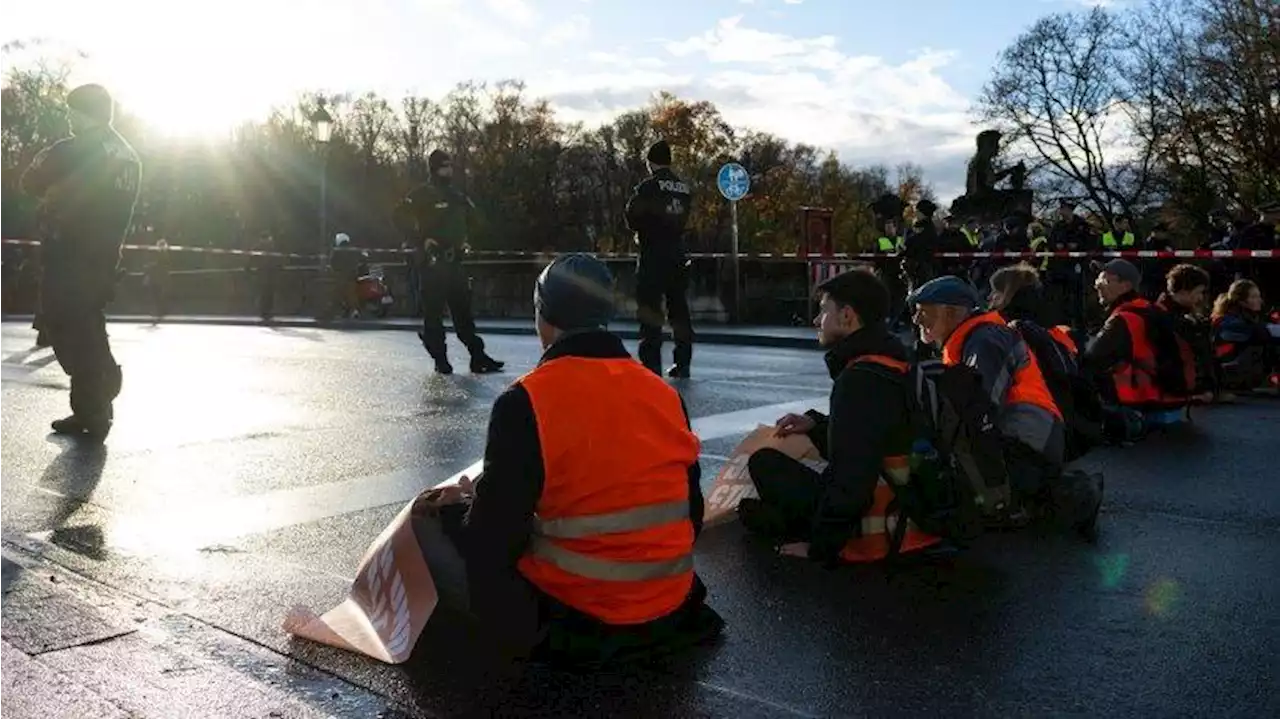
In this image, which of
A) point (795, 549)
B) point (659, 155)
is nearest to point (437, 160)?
point (659, 155)

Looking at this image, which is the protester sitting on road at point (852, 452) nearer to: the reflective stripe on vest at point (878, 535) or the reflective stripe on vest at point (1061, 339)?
the reflective stripe on vest at point (878, 535)

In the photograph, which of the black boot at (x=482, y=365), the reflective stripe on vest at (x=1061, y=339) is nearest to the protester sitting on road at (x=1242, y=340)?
the reflective stripe on vest at (x=1061, y=339)

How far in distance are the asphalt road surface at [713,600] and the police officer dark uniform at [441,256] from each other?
412 centimetres

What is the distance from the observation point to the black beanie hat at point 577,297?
12.3 feet

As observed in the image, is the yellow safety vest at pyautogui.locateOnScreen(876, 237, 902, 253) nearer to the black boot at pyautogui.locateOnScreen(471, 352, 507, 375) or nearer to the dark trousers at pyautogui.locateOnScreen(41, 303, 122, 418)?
the black boot at pyautogui.locateOnScreen(471, 352, 507, 375)

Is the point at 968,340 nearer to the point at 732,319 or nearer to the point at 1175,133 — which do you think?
the point at 732,319

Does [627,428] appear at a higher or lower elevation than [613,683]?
higher

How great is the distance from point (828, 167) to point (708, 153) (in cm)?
1254

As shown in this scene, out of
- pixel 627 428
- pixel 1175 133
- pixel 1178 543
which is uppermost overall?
pixel 1175 133

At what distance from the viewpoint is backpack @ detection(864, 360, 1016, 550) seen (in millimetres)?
4887

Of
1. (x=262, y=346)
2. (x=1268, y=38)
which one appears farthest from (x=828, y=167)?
(x=262, y=346)

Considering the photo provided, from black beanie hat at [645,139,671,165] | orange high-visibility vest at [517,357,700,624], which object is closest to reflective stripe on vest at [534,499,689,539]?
orange high-visibility vest at [517,357,700,624]

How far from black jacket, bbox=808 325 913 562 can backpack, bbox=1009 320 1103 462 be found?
159 centimetres

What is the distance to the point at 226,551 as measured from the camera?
17.6 feet
